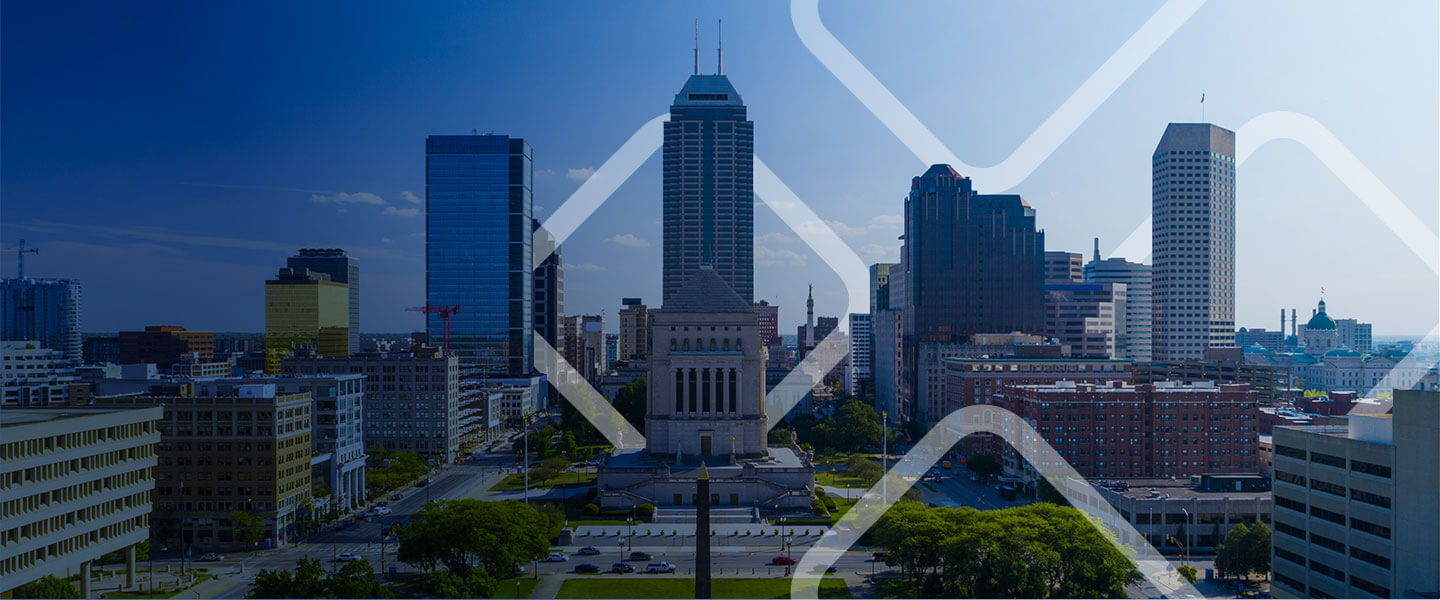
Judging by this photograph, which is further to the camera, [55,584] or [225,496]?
[225,496]

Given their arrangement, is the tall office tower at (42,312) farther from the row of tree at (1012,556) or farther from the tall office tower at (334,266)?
the row of tree at (1012,556)

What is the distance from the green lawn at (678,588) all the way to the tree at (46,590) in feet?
28.3

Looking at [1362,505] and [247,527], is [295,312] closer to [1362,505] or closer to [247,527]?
[247,527]

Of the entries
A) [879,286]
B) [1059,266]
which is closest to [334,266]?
[879,286]

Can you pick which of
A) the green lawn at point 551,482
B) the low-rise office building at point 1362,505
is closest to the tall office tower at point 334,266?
the green lawn at point 551,482

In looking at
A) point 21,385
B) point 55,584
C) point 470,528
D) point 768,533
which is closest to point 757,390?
point 768,533

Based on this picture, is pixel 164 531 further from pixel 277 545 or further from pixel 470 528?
pixel 470 528

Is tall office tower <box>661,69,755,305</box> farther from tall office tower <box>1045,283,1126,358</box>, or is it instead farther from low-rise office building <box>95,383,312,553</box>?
A: low-rise office building <box>95,383,312,553</box>

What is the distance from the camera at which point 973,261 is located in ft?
204

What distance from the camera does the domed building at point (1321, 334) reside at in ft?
218

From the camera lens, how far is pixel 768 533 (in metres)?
26.8

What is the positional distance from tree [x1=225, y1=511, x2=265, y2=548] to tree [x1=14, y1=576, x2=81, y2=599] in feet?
24.3

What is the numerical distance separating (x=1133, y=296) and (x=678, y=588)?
67.0m

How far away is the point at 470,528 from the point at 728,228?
167 feet
